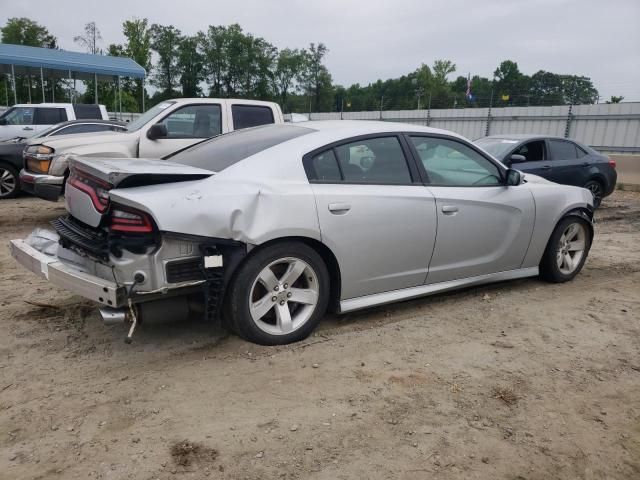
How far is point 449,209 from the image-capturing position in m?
4.18

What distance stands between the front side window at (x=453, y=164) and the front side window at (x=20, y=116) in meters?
12.3

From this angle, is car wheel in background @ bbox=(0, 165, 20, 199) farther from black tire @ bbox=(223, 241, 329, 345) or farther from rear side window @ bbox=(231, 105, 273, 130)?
black tire @ bbox=(223, 241, 329, 345)

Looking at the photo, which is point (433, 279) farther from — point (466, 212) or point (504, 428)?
point (504, 428)

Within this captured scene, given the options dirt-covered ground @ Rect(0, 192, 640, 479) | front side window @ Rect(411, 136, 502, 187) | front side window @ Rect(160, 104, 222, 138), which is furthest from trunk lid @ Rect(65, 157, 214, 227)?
front side window @ Rect(160, 104, 222, 138)

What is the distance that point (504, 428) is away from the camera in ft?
8.97

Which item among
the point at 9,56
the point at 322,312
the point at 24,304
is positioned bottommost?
the point at 24,304

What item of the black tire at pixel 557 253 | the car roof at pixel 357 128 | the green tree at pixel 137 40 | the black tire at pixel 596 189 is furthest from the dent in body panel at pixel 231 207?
the green tree at pixel 137 40

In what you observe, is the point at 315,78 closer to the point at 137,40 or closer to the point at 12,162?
the point at 137,40

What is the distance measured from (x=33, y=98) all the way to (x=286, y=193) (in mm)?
40748

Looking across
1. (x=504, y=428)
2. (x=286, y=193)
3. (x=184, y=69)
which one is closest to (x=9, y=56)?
(x=286, y=193)

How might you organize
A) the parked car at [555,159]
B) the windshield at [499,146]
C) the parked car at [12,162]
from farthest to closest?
the parked car at [12,162], the parked car at [555,159], the windshield at [499,146]

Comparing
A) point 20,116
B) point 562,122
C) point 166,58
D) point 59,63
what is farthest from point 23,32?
point 562,122

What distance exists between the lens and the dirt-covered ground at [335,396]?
2432mm

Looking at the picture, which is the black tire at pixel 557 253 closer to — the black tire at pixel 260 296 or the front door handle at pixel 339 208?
the front door handle at pixel 339 208
